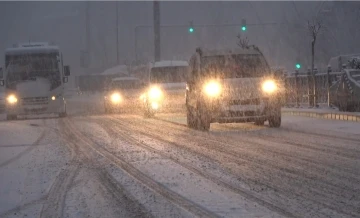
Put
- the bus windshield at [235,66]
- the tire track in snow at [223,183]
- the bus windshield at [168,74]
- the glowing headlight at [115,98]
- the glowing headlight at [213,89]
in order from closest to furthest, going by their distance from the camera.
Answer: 1. the tire track in snow at [223,183]
2. the glowing headlight at [213,89]
3. the bus windshield at [235,66]
4. the bus windshield at [168,74]
5. the glowing headlight at [115,98]

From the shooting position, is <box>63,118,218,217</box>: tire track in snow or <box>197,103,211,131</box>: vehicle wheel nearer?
<box>63,118,218,217</box>: tire track in snow

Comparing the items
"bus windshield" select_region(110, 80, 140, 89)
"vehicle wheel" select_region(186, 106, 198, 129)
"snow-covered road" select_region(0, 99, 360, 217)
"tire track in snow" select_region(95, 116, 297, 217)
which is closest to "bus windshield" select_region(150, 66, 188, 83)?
"vehicle wheel" select_region(186, 106, 198, 129)

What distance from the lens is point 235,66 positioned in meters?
→ 17.5

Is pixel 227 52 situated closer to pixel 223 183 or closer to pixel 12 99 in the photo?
pixel 223 183

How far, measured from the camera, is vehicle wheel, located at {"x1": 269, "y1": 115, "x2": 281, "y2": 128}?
16688 mm

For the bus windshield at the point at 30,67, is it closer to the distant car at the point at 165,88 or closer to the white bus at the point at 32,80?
the white bus at the point at 32,80

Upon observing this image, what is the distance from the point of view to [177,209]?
6.74 m

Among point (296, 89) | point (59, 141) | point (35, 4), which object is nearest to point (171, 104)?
point (296, 89)

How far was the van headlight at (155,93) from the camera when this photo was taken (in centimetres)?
2383

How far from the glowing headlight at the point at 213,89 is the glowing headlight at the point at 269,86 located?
118 cm

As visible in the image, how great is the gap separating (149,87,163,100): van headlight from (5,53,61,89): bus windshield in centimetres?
610

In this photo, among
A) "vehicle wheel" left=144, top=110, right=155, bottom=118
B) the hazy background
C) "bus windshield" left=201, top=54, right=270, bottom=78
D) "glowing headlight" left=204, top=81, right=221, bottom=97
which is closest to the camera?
"glowing headlight" left=204, top=81, right=221, bottom=97

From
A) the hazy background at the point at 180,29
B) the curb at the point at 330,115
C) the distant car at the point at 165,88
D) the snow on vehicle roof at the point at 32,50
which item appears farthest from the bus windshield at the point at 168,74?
the hazy background at the point at 180,29

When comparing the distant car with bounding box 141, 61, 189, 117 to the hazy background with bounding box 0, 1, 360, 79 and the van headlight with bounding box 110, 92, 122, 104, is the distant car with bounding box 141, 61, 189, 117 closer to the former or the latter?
the van headlight with bounding box 110, 92, 122, 104
